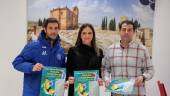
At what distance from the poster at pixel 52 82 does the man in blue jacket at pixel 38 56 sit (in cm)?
8

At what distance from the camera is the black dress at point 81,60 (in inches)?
102

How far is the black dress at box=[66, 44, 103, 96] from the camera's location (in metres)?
2.58

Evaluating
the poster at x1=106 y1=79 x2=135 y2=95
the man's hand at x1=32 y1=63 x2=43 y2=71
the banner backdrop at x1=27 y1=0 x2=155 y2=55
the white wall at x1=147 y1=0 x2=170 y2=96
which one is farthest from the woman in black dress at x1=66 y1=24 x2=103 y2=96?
the white wall at x1=147 y1=0 x2=170 y2=96

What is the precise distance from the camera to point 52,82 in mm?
2453

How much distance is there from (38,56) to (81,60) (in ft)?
1.31

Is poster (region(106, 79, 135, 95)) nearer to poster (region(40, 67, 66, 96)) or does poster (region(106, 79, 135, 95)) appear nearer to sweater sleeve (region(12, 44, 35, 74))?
poster (region(40, 67, 66, 96))

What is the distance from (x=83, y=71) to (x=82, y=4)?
122 cm

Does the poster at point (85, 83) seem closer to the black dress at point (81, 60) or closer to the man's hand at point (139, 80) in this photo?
the black dress at point (81, 60)

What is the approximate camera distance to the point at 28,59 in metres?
2.49

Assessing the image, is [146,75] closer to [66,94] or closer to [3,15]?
[66,94]

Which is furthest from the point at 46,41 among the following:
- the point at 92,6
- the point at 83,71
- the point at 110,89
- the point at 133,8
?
the point at 133,8

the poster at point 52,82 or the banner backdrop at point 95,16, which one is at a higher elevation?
the banner backdrop at point 95,16

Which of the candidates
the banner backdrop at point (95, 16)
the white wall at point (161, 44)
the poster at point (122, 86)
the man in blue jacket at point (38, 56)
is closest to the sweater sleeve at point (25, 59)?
the man in blue jacket at point (38, 56)

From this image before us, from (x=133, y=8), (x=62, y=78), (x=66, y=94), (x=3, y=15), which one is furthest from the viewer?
(x=133, y=8)
